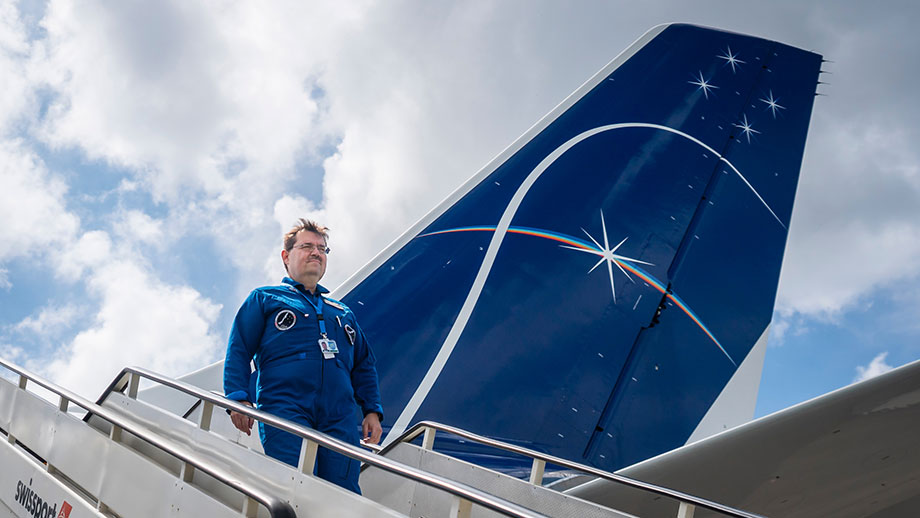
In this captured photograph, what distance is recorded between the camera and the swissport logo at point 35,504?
3008 millimetres

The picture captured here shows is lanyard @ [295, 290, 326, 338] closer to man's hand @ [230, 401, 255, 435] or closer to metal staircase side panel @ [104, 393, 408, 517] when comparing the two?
man's hand @ [230, 401, 255, 435]

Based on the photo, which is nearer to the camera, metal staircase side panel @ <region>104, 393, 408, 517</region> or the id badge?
metal staircase side panel @ <region>104, 393, 408, 517</region>

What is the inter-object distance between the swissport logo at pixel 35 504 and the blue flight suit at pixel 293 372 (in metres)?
0.94

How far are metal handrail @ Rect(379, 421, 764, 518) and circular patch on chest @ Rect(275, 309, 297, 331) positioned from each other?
3.76 ft

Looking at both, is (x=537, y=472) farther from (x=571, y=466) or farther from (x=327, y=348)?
(x=327, y=348)

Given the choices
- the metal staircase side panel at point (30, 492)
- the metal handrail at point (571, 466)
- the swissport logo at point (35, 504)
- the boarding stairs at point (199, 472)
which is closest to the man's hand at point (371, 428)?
the boarding stairs at point (199, 472)

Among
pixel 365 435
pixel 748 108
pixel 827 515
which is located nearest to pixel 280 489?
pixel 365 435

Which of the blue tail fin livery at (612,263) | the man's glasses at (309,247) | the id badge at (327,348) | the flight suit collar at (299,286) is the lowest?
the id badge at (327,348)

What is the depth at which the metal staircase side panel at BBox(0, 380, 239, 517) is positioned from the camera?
2.54 metres

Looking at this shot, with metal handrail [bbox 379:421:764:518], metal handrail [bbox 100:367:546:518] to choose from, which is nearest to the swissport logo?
metal handrail [bbox 100:367:546:518]

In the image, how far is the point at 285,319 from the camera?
3.09 m

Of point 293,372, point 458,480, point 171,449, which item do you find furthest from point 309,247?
point 458,480

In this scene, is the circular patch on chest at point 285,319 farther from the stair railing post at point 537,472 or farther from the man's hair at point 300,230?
the stair railing post at point 537,472

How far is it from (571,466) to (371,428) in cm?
99
